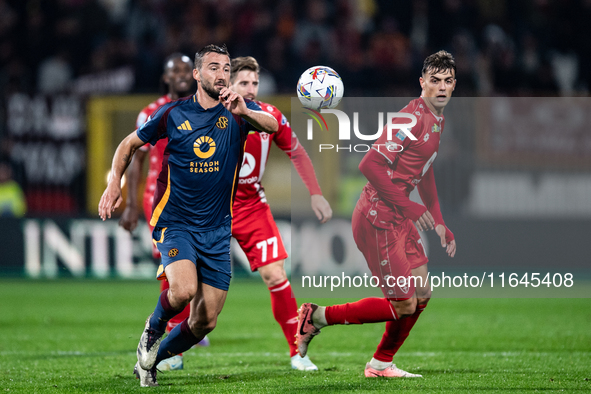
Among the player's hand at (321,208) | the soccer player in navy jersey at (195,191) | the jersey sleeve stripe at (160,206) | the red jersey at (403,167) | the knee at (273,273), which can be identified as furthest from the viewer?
the knee at (273,273)

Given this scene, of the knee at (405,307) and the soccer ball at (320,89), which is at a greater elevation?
the soccer ball at (320,89)

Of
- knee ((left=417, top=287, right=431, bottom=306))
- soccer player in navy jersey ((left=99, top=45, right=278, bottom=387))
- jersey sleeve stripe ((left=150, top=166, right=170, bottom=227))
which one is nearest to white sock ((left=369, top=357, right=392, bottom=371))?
knee ((left=417, top=287, right=431, bottom=306))

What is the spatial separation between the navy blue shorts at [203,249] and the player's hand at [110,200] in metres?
0.46

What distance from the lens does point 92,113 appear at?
14.9 m

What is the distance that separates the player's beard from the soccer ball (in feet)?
2.29

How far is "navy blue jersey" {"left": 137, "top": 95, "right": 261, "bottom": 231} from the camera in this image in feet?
17.9

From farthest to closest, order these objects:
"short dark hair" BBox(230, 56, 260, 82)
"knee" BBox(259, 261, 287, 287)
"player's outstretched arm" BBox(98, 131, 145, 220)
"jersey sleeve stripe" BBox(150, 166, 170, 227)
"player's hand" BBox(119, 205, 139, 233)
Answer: "player's hand" BBox(119, 205, 139, 233) < "short dark hair" BBox(230, 56, 260, 82) < "knee" BBox(259, 261, 287, 287) < "jersey sleeve stripe" BBox(150, 166, 170, 227) < "player's outstretched arm" BBox(98, 131, 145, 220)

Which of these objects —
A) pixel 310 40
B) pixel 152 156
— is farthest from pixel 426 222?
pixel 310 40

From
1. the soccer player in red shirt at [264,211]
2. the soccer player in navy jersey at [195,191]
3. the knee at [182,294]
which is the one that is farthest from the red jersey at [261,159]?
the knee at [182,294]

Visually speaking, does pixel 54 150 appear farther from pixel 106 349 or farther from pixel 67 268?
pixel 106 349

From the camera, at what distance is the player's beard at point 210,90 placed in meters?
5.46

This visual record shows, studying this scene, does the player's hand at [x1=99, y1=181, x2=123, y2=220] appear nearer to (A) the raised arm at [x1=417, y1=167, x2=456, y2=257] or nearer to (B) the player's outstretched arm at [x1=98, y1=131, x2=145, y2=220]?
(B) the player's outstretched arm at [x1=98, y1=131, x2=145, y2=220]

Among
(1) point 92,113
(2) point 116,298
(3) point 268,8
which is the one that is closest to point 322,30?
(3) point 268,8

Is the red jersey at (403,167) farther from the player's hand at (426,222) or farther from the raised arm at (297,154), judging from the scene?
the raised arm at (297,154)
